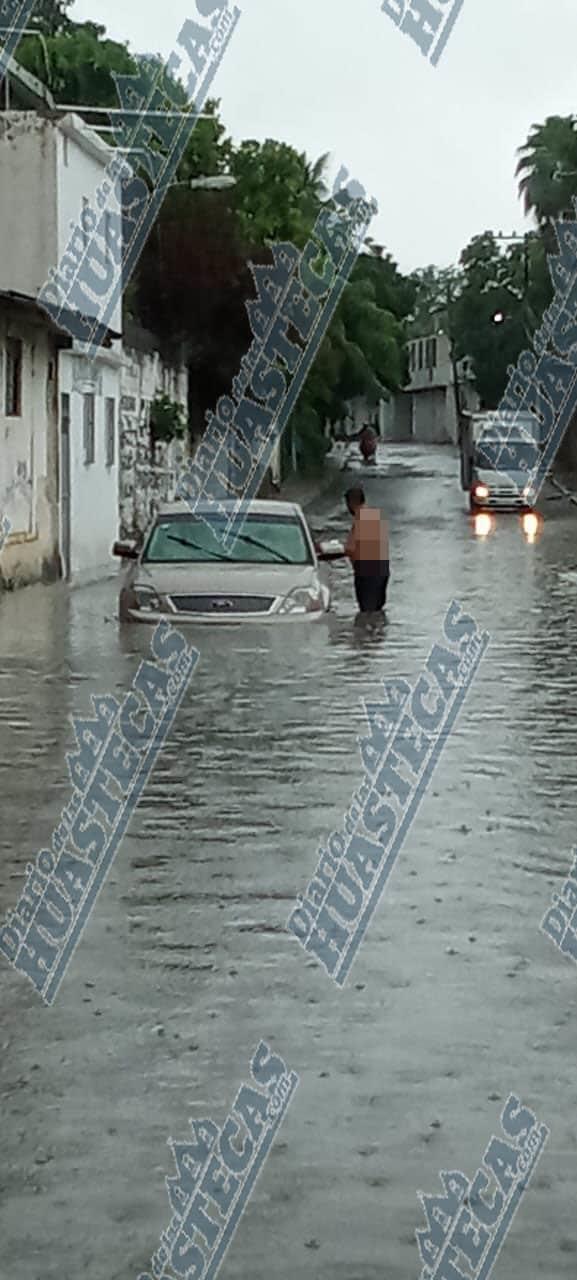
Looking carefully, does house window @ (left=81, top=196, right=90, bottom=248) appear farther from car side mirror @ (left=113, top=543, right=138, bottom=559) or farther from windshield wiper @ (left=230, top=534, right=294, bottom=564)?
car side mirror @ (left=113, top=543, right=138, bottom=559)

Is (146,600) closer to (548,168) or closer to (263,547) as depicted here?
(263,547)

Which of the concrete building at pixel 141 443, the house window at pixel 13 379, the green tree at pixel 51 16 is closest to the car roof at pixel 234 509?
the house window at pixel 13 379

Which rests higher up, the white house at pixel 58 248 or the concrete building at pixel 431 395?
the white house at pixel 58 248

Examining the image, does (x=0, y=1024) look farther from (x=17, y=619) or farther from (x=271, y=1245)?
(x=17, y=619)

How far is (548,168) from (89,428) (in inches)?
1855

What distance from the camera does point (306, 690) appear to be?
16.9 meters

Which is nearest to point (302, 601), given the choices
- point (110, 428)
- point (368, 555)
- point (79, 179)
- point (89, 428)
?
point (368, 555)

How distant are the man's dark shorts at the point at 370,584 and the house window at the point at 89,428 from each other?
11665 millimetres

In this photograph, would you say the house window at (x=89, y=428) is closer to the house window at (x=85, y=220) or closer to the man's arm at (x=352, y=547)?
the house window at (x=85, y=220)

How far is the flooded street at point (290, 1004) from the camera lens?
208 inches

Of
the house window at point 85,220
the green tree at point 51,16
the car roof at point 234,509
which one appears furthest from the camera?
the green tree at point 51,16

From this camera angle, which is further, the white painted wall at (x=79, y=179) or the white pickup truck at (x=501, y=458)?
the white pickup truck at (x=501, y=458)

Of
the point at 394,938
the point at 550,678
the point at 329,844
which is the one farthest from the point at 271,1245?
the point at 550,678

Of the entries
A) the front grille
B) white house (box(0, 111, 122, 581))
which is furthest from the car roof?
white house (box(0, 111, 122, 581))
